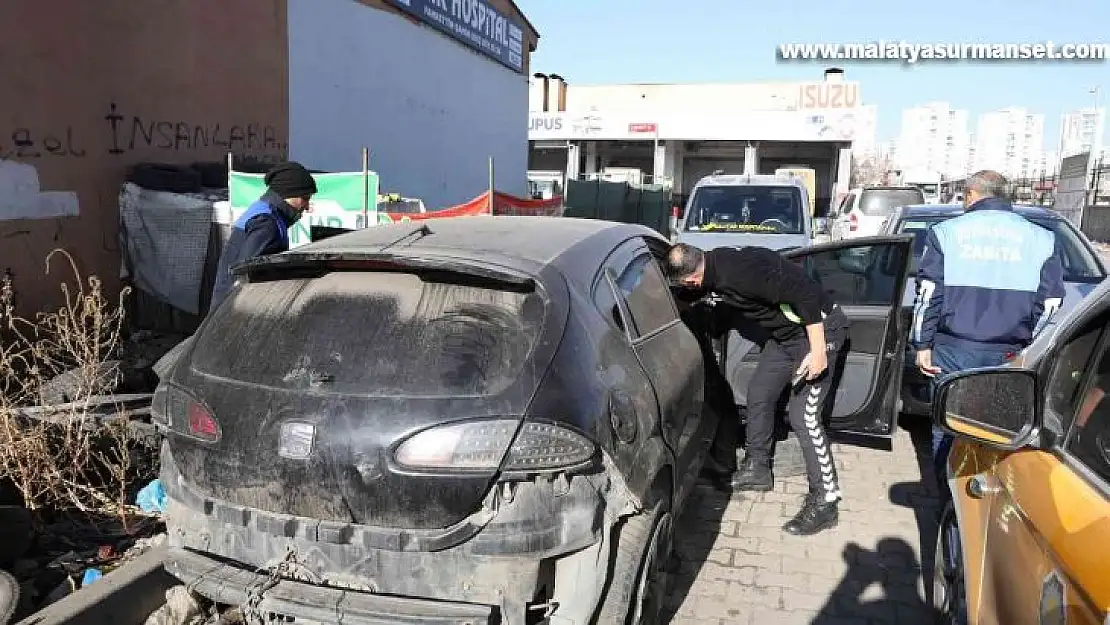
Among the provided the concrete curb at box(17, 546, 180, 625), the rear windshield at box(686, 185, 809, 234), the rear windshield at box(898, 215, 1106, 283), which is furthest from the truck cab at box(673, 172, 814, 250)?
the concrete curb at box(17, 546, 180, 625)

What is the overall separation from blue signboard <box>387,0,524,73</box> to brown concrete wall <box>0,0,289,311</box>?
541 centimetres

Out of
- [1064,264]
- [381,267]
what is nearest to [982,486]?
[381,267]

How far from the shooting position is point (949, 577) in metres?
2.97

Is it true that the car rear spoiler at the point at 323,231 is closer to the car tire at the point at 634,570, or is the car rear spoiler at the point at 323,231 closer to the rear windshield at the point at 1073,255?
the car tire at the point at 634,570

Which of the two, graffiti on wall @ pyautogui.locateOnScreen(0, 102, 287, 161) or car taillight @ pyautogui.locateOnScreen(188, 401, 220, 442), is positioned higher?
graffiti on wall @ pyautogui.locateOnScreen(0, 102, 287, 161)

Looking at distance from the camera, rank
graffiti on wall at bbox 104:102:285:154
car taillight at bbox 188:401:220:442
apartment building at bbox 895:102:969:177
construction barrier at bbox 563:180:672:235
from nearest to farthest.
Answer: car taillight at bbox 188:401:220:442 < graffiti on wall at bbox 104:102:285:154 < construction barrier at bbox 563:180:672:235 < apartment building at bbox 895:102:969:177

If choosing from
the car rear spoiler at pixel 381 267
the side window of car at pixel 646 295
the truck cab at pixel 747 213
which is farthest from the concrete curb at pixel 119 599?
the truck cab at pixel 747 213

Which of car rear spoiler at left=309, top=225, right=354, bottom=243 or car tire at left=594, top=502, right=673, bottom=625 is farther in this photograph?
car rear spoiler at left=309, top=225, right=354, bottom=243

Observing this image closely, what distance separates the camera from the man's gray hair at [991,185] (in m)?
4.24

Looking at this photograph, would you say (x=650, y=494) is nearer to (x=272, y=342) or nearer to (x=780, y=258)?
(x=272, y=342)

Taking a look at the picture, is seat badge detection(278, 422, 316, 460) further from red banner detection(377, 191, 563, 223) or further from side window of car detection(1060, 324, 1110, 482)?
red banner detection(377, 191, 563, 223)

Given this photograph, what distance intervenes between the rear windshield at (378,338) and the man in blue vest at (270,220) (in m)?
1.72

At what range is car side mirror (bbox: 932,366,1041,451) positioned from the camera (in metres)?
2.19

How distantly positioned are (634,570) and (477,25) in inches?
656
